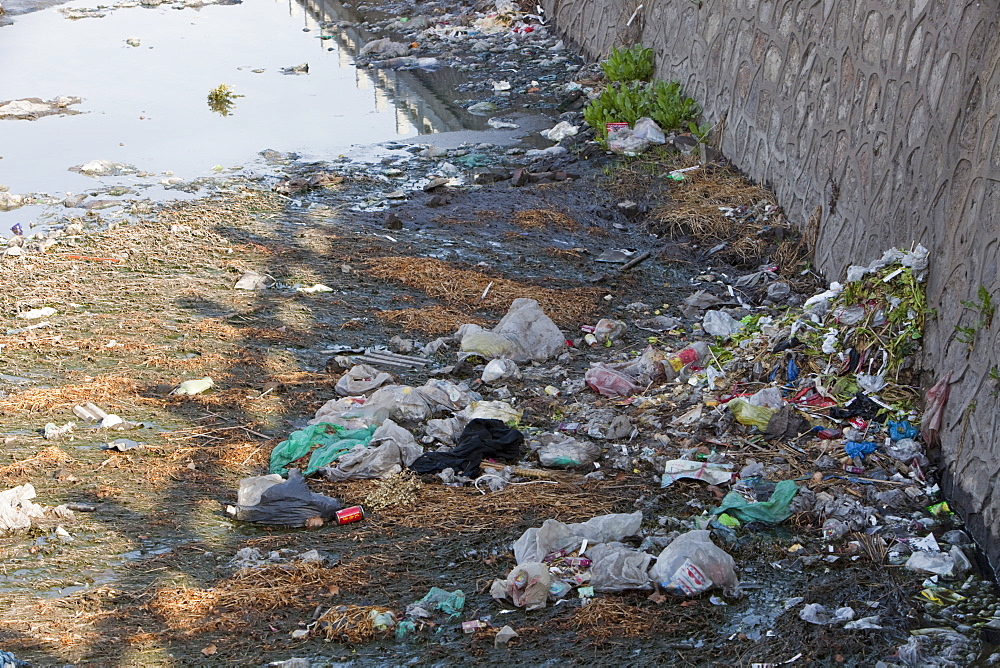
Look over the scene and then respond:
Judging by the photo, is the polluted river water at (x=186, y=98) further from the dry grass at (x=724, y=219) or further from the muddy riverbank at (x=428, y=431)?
the dry grass at (x=724, y=219)

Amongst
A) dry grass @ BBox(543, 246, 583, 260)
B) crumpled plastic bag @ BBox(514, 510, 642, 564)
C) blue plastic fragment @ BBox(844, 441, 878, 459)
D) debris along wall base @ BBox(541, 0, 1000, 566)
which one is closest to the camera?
crumpled plastic bag @ BBox(514, 510, 642, 564)

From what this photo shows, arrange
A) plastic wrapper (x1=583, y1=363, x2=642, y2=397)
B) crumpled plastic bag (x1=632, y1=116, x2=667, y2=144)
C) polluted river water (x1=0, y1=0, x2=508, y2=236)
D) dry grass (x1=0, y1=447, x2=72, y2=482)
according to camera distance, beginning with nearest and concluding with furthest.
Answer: dry grass (x1=0, y1=447, x2=72, y2=482) → plastic wrapper (x1=583, y1=363, x2=642, y2=397) → crumpled plastic bag (x1=632, y1=116, x2=667, y2=144) → polluted river water (x1=0, y1=0, x2=508, y2=236)

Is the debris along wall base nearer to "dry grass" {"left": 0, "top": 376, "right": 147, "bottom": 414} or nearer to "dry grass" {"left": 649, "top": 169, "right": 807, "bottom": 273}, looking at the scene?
"dry grass" {"left": 649, "top": 169, "right": 807, "bottom": 273}

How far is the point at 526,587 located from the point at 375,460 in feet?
3.86

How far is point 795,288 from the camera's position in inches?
240

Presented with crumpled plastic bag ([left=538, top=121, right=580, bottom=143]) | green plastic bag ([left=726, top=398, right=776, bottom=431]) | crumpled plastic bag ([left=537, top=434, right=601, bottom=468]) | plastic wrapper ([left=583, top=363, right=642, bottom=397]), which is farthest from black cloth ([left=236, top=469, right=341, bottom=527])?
crumpled plastic bag ([left=538, top=121, right=580, bottom=143])

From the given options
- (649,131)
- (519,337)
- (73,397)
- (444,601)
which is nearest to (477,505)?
(444,601)

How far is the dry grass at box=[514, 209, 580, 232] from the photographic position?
750 cm

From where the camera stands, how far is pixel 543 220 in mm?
7590

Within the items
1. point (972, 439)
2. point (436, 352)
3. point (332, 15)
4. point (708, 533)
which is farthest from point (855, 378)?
point (332, 15)

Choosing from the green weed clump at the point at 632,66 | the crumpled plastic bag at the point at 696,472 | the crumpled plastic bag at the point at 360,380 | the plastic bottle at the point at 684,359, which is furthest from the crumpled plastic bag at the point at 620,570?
the green weed clump at the point at 632,66

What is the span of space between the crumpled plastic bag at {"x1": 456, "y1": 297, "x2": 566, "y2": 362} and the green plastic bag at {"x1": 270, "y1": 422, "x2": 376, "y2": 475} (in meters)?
1.09

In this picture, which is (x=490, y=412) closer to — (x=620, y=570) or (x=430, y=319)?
(x=430, y=319)

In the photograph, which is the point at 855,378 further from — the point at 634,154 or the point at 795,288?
the point at 634,154
